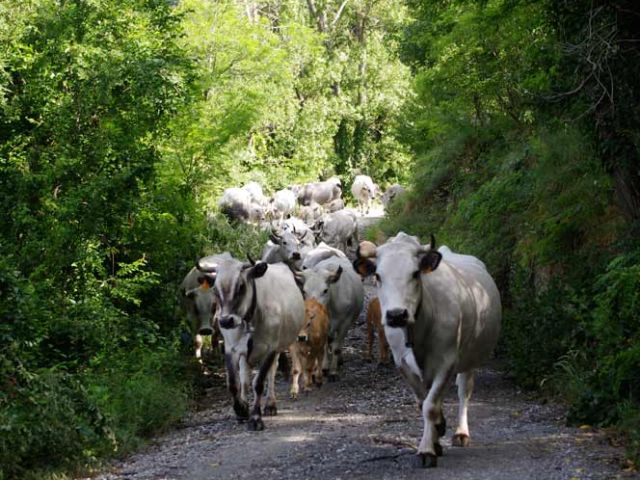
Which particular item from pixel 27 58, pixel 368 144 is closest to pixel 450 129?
pixel 27 58

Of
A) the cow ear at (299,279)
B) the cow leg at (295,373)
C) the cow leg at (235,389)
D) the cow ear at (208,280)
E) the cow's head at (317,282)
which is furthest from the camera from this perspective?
the cow's head at (317,282)

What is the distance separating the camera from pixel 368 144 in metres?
58.9

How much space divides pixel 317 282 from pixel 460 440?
6838mm

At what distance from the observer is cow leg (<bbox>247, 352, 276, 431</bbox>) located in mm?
12344

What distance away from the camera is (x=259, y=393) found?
12617 millimetres

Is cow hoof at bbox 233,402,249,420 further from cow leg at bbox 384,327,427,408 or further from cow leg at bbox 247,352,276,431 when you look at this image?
cow leg at bbox 384,327,427,408

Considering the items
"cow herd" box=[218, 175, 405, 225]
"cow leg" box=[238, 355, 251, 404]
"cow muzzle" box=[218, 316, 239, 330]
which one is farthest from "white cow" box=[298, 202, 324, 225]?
"cow muzzle" box=[218, 316, 239, 330]

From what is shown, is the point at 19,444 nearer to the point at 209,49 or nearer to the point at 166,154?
the point at 166,154

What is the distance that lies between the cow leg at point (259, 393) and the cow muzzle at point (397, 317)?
3.79 meters

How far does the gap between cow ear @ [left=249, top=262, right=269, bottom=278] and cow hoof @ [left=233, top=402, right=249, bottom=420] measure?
163 centimetres

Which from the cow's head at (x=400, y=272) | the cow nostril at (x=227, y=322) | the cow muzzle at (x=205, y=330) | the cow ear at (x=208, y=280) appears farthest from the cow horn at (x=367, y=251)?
the cow muzzle at (x=205, y=330)

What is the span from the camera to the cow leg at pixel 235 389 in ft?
41.4

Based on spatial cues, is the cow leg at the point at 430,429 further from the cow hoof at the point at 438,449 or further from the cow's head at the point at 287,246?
the cow's head at the point at 287,246

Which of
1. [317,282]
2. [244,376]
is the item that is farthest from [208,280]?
[317,282]
